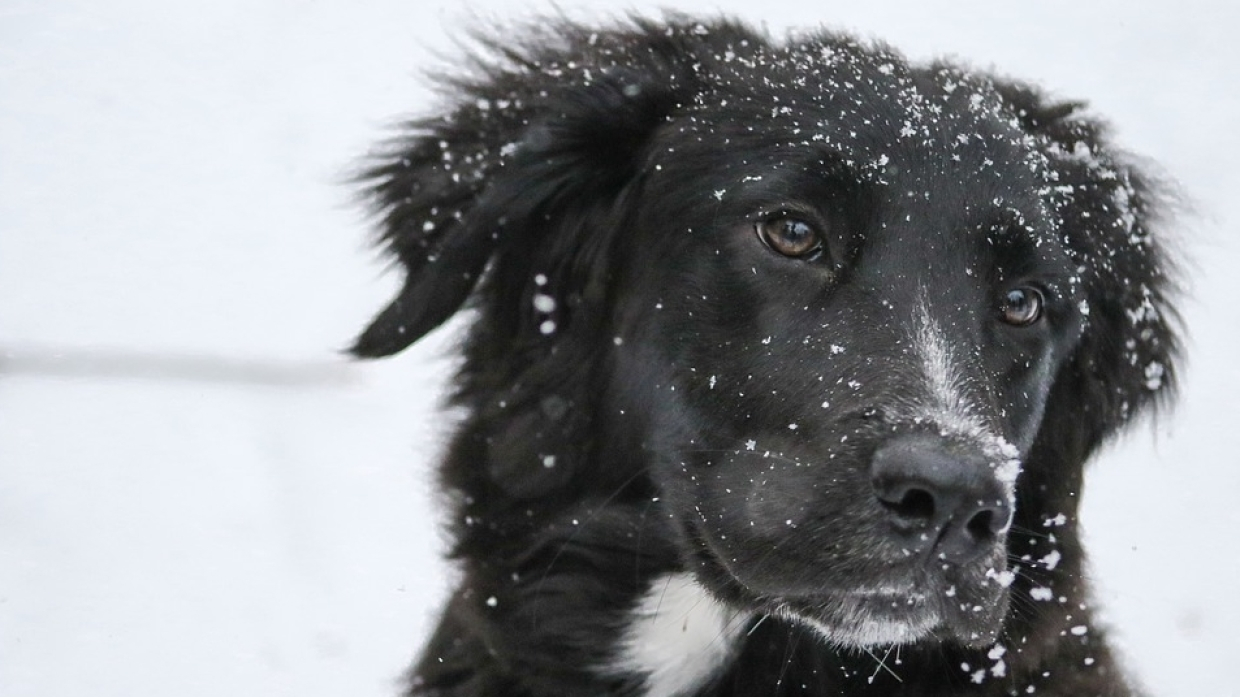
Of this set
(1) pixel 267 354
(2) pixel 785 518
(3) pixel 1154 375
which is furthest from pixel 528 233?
(1) pixel 267 354

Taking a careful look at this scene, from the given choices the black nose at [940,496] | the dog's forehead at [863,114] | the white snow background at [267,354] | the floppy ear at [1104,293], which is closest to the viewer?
the black nose at [940,496]


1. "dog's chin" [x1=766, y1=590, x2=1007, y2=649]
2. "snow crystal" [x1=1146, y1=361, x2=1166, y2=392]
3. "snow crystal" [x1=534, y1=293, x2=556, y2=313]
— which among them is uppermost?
"snow crystal" [x1=1146, y1=361, x2=1166, y2=392]

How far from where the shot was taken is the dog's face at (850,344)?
2494 millimetres

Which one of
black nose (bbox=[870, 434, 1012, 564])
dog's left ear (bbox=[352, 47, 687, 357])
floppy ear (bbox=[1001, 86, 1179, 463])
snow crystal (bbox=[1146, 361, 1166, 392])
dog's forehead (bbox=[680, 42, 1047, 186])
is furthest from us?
snow crystal (bbox=[1146, 361, 1166, 392])

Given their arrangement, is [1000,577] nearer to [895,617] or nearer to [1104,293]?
[895,617]

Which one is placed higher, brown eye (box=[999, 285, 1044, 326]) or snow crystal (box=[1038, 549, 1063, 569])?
brown eye (box=[999, 285, 1044, 326])

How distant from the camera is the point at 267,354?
18.6 ft

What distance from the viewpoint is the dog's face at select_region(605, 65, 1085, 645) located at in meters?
2.49

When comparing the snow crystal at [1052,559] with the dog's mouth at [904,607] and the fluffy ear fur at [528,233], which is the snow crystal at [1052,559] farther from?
the fluffy ear fur at [528,233]

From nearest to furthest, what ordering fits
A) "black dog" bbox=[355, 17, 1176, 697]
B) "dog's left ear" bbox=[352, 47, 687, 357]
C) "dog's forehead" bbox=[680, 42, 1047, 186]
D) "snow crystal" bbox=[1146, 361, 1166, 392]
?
1. "black dog" bbox=[355, 17, 1176, 697]
2. "dog's forehead" bbox=[680, 42, 1047, 186]
3. "dog's left ear" bbox=[352, 47, 687, 357]
4. "snow crystal" bbox=[1146, 361, 1166, 392]

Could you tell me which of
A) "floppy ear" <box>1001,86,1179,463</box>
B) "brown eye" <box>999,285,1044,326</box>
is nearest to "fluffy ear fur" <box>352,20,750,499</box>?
"brown eye" <box>999,285,1044,326</box>

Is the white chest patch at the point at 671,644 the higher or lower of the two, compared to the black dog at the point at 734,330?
lower

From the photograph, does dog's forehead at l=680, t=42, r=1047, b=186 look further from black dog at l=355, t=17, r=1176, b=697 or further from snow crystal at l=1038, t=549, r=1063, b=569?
snow crystal at l=1038, t=549, r=1063, b=569

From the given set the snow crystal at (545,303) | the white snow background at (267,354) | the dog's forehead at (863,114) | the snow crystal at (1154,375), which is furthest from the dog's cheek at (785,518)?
the snow crystal at (1154,375)
